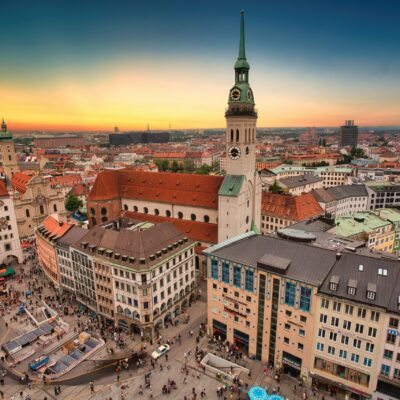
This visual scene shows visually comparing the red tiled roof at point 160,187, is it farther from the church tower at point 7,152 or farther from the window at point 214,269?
the church tower at point 7,152

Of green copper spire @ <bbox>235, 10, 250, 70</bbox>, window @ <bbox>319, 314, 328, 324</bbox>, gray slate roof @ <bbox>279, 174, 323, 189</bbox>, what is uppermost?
green copper spire @ <bbox>235, 10, 250, 70</bbox>

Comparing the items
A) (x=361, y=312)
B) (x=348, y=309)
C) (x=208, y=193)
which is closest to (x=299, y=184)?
(x=208, y=193)

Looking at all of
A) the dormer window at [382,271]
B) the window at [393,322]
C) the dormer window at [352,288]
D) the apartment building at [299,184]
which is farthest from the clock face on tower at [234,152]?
the apartment building at [299,184]

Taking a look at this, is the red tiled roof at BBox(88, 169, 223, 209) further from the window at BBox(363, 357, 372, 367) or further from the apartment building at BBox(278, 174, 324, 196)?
the apartment building at BBox(278, 174, 324, 196)

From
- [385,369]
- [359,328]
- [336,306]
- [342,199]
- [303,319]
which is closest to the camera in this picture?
[385,369]

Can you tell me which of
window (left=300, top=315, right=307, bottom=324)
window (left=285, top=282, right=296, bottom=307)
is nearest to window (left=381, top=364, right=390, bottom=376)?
window (left=300, top=315, right=307, bottom=324)

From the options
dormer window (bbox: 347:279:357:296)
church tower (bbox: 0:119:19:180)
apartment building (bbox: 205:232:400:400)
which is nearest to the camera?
apartment building (bbox: 205:232:400:400)

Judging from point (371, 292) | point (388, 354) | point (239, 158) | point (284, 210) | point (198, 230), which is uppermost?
point (239, 158)

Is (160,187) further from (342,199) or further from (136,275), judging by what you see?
(342,199)
